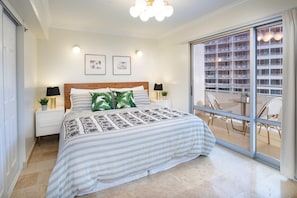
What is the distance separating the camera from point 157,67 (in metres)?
5.13

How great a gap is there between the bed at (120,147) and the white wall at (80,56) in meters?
1.55

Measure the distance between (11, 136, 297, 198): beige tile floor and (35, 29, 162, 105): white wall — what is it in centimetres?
187

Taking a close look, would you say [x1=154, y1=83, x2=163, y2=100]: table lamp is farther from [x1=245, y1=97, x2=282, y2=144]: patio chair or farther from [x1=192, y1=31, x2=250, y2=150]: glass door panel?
[x1=245, y1=97, x2=282, y2=144]: patio chair

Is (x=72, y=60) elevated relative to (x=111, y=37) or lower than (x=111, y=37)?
lower

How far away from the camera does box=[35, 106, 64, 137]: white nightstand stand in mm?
3365

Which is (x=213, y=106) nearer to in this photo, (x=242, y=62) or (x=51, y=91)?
(x=242, y=62)

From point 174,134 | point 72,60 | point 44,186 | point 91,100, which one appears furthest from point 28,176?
point 72,60

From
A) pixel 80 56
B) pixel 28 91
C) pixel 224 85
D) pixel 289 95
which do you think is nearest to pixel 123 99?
pixel 80 56

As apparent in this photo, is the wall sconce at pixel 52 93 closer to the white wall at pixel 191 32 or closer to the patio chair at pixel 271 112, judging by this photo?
the white wall at pixel 191 32

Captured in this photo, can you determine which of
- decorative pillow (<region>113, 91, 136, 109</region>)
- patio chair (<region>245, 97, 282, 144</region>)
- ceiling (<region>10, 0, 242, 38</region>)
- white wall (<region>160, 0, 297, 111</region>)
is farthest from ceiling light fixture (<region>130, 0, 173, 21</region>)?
patio chair (<region>245, 97, 282, 144</region>)

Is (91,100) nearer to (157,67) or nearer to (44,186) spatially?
(44,186)

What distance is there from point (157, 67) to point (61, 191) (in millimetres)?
3973

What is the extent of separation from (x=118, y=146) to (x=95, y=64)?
Result: 2770mm

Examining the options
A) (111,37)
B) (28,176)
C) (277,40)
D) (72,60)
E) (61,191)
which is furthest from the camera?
(111,37)
